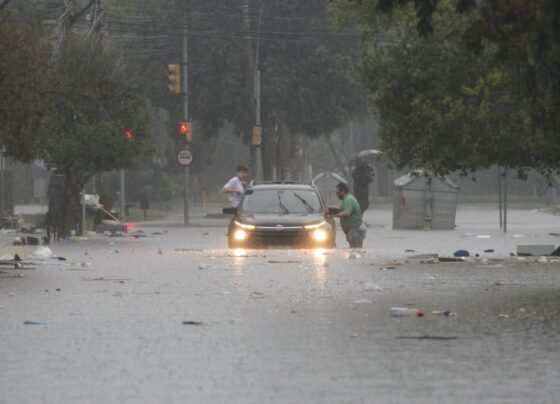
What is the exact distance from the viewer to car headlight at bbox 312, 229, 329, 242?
3186 centimetres

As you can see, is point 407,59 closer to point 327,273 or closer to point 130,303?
point 327,273

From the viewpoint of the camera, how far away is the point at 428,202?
52.8 m

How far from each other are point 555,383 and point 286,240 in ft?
65.7

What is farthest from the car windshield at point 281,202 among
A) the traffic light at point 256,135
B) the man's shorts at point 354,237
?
the traffic light at point 256,135

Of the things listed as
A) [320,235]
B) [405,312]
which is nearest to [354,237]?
[320,235]

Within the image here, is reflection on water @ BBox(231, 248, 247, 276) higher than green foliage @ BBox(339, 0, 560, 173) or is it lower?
lower

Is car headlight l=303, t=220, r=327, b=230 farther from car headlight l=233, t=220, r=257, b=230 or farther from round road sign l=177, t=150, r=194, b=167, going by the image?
round road sign l=177, t=150, r=194, b=167

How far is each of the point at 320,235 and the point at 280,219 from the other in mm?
778

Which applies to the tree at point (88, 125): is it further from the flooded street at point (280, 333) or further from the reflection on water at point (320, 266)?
the flooded street at point (280, 333)

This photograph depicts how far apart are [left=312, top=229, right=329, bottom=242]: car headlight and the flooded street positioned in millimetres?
4363

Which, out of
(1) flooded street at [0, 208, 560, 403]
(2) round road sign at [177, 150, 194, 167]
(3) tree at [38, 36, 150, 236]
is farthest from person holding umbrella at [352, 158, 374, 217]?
(1) flooded street at [0, 208, 560, 403]

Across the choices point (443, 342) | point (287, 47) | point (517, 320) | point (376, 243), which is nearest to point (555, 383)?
point (443, 342)

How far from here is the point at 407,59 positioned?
30.3 m

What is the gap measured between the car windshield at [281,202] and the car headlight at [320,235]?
723mm
